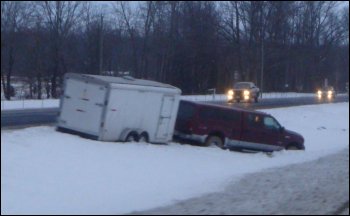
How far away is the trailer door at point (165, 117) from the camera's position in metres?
25.7

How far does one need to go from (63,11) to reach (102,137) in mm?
37330

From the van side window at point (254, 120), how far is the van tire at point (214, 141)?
4.59 feet

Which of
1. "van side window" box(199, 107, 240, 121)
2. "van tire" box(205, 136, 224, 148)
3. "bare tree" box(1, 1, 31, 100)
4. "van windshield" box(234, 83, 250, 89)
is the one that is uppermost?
"bare tree" box(1, 1, 31, 100)

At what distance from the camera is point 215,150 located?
25344 millimetres

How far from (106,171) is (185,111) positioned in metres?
10.1

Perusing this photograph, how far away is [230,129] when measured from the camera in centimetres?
2783

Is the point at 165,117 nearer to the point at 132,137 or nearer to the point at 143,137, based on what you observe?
the point at 143,137

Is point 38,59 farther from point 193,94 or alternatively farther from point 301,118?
point 301,118

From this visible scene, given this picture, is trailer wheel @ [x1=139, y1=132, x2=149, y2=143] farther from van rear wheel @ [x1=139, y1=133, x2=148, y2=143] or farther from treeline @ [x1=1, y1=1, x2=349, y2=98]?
treeline @ [x1=1, y1=1, x2=349, y2=98]

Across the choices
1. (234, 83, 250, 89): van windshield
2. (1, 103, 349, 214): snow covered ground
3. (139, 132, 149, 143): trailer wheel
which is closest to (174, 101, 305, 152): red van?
(1, 103, 349, 214): snow covered ground

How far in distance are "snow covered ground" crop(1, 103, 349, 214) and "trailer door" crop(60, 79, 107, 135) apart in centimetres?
83

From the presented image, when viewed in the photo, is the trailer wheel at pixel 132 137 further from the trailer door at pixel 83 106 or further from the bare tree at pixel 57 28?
the bare tree at pixel 57 28

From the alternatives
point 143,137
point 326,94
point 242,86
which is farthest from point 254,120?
point 326,94

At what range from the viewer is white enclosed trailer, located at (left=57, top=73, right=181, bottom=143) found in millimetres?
23594
